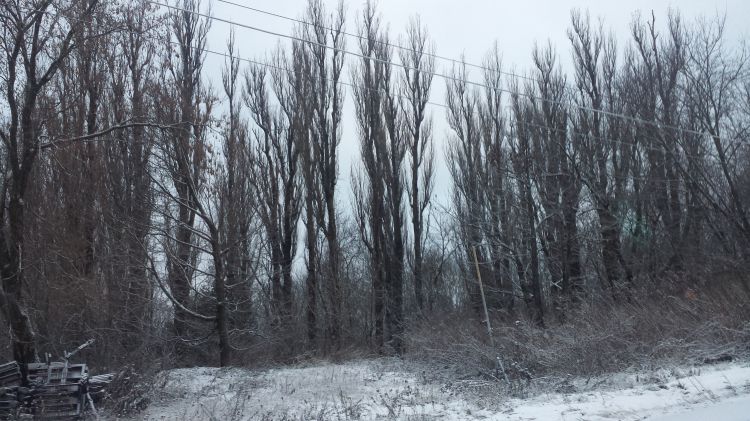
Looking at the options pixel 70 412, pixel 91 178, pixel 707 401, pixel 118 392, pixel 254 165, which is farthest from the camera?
pixel 254 165

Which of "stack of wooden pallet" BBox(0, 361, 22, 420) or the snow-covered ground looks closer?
the snow-covered ground

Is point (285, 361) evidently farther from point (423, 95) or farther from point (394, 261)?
point (423, 95)

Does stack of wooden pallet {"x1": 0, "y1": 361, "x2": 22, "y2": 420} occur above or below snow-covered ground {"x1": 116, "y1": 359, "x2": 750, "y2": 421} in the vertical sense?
above

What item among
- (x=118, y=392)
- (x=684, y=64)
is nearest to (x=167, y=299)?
(x=118, y=392)

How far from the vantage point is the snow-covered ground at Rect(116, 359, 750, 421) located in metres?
7.60

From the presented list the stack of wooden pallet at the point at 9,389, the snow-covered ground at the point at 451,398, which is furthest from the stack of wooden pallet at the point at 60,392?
the snow-covered ground at the point at 451,398

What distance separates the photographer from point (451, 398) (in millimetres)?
10516

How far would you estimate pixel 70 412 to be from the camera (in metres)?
9.99

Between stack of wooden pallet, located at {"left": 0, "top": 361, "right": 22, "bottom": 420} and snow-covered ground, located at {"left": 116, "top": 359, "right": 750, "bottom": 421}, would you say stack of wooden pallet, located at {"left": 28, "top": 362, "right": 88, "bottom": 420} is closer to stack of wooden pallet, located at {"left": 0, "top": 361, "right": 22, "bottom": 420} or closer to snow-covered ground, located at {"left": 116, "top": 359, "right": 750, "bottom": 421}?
stack of wooden pallet, located at {"left": 0, "top": 361, "right": 22, "bottom": 420}

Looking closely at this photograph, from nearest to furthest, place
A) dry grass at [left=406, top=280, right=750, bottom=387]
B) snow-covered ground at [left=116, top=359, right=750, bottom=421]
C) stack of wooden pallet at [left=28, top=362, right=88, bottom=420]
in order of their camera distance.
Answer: snow-covered ground at [left=116, top=359, right=750, bottom=421] → stack of wooden pallet at [left=28, top=362, right=88, bottom=420] → dry grass at [left=406, top=280, right=750, bottom=387]

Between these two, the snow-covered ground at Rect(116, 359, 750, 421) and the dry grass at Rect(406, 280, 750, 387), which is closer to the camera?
the snow-covered ground at Rect(116, 359, 750, 421)

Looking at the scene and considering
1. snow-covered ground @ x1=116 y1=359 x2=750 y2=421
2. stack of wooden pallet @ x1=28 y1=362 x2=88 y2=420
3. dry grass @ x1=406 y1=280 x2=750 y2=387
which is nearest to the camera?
snow-covered ground @ x1=116 y1=359 x2=750 y2=421

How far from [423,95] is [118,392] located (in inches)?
849

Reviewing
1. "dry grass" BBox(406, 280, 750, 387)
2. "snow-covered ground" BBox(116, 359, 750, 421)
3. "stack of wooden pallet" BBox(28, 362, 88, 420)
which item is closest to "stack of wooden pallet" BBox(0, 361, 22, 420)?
"stack of wooden pallet" BBox(28, 362, 88, 420)
